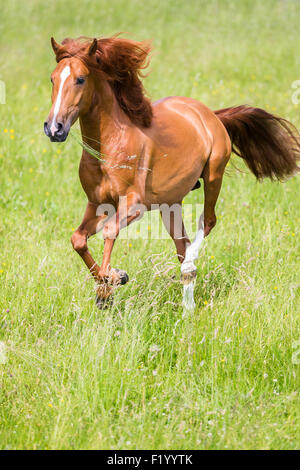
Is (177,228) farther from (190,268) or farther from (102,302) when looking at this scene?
(102,302)

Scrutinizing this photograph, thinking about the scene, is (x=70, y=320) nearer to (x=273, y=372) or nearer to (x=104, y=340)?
(x=104, y=340)

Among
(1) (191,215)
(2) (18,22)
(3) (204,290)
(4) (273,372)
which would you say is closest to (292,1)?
(2) (18,22)

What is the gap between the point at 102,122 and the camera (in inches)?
158

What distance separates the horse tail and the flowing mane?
143 cm

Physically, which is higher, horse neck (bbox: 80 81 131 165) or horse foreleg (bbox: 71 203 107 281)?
horse neck (bbox: 80 81 131 165)

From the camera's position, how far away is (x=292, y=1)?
57.4ft

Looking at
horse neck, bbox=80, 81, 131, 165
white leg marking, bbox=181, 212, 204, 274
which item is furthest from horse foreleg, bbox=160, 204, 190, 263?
horse neck, bbox=80, 81, 131, 165

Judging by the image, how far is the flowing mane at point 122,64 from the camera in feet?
12.5

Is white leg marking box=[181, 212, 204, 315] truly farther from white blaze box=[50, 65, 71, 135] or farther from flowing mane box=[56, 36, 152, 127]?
white blaze box=[50, 65, 71, 135]

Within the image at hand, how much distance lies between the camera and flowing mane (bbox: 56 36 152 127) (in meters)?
3.80

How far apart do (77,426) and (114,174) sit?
5.29 ft

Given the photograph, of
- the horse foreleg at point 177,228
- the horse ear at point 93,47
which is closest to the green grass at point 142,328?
the horse foreleg at point 177,228

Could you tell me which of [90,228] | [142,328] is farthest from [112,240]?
[142,328]

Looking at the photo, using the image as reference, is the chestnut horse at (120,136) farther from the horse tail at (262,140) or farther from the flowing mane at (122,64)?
the horse tail at (262,140)
